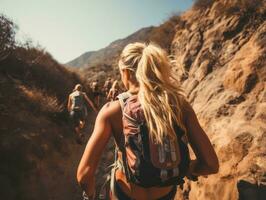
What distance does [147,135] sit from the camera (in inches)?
72.4

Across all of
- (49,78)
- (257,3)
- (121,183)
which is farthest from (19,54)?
(121,183)

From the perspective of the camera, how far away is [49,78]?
15.8m

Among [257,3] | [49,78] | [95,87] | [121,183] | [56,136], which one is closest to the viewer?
[121,183]

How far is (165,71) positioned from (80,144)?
9.34m

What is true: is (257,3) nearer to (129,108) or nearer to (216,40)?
(216,40)

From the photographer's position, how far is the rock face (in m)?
4.32

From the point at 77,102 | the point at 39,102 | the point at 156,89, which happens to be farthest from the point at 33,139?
the point at 156,89

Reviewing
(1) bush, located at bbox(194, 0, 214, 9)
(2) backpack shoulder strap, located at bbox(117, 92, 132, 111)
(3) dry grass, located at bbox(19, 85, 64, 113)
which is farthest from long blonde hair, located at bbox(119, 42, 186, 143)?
(1) bush, located at bbox(194, 0, 214, 9)

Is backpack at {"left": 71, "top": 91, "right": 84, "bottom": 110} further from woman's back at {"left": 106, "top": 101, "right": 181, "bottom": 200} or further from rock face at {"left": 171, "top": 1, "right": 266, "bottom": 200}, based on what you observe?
woman's back at {"left": 106, "top": 101, "right": 181, "bottom": 200}

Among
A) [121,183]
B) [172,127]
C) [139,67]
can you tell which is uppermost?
[139,67]

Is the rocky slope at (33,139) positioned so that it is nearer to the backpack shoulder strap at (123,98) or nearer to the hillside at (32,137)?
the hillside at (32,137)

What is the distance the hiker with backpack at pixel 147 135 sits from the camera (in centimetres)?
183

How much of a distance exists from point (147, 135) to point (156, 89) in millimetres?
291

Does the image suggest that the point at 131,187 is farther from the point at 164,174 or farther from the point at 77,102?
the point at 77,102
